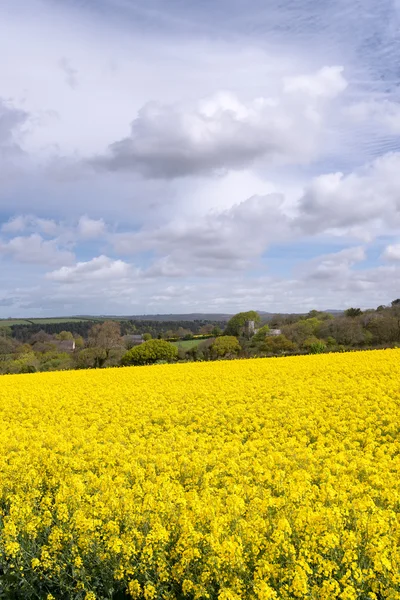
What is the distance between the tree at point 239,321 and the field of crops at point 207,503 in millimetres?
49803

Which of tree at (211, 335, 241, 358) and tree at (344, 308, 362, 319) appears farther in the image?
tree at (344, 308, 362, 319)

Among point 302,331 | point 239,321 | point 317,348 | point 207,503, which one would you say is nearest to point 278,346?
point 317,348

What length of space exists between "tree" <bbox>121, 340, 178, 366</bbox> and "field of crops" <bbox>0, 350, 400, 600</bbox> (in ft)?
86.5

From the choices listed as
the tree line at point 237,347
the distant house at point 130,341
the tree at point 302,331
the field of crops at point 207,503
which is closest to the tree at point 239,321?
the tree line at point 237,347

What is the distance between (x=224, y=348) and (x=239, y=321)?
21.8 metres

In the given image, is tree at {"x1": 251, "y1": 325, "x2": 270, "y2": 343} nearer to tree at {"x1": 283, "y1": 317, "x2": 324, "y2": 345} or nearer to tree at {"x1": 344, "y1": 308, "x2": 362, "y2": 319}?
tree at {"x1": 283, "y1": 317, "x2": 324, "y2": 345}

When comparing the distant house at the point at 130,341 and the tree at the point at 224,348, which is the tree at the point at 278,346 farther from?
the distant house at the point at 130,341

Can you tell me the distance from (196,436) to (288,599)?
6777 mm

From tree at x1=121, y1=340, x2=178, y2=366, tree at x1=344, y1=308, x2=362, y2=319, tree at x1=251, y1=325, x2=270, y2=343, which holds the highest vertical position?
tree at x1=344, y1=308, x2=362, y2=319

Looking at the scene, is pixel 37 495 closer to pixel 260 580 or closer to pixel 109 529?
pixel 109 529

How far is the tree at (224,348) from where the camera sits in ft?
151

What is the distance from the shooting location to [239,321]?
67812 mm

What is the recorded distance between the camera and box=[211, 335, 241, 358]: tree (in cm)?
4600

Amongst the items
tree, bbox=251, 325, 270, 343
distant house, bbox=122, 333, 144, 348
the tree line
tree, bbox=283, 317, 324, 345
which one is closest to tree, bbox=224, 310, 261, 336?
tree, bbox=251, 325, 270, 343
